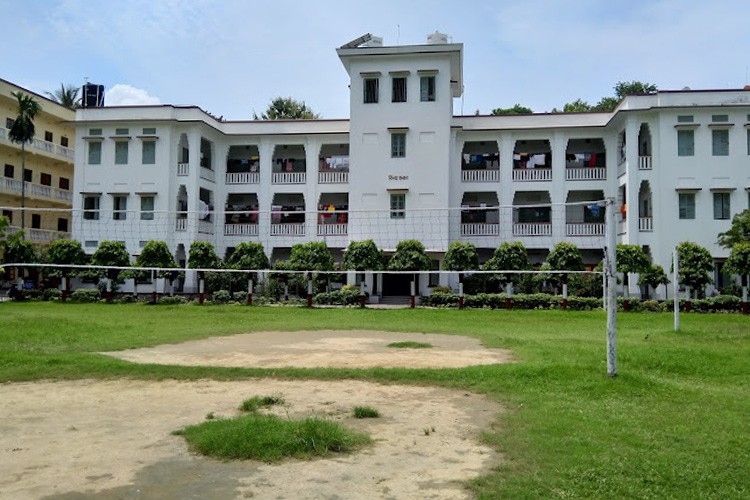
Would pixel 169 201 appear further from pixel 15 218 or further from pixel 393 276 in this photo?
pixel 393 276

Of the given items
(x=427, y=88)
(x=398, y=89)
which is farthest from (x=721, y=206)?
(x=398, y=89)

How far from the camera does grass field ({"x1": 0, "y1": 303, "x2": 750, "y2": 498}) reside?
5.09 meters

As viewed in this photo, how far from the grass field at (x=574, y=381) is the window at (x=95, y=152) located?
54.9 feet

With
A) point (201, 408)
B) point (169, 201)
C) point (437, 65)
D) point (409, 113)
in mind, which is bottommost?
point (201, 408)

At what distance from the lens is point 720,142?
98.3 feet

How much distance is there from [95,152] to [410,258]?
63.0 ft

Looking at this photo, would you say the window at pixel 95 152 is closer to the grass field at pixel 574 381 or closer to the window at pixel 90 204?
the window at pixel 90 204

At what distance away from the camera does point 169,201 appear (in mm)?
33812

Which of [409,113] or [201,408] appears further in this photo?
[409,113]

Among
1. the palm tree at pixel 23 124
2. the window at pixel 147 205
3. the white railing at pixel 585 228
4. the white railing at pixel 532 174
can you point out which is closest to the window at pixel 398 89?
the white railing at pixel 532 174

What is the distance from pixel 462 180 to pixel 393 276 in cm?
672

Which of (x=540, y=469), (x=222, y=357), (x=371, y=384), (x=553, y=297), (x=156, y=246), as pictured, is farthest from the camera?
(x=156, y=246)

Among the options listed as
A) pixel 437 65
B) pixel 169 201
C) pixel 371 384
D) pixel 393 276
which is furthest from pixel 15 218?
pixel 371 384

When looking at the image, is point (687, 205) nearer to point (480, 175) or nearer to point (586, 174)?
point (586, 174)
